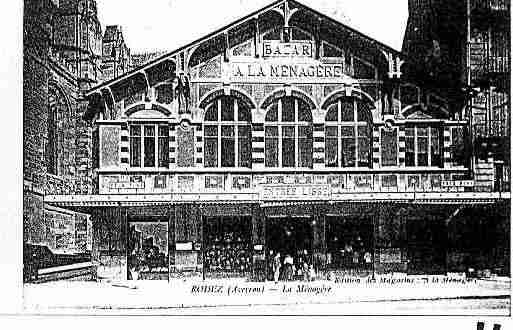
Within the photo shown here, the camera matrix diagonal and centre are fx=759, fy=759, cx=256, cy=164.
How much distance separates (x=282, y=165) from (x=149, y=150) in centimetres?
102

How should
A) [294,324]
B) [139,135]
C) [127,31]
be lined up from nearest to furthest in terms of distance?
[294,324]
[127,31]
[139,135]

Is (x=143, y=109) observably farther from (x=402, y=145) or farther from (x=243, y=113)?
(x=402, y=145)

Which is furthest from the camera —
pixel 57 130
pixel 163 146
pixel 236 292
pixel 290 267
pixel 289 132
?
pixel 163 146

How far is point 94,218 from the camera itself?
5.52m

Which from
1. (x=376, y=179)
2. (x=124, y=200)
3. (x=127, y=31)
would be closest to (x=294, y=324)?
(x=376, y=179)

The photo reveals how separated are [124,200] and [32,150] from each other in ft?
2.55

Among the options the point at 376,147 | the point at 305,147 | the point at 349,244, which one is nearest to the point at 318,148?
the point at 305,147

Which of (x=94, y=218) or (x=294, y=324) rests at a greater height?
(x=94, y=218)

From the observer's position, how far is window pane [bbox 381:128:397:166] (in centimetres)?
552

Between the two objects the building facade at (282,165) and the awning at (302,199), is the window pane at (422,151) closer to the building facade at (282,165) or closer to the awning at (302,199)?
the building facade at (282,165)

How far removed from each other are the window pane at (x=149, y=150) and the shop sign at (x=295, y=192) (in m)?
0.88

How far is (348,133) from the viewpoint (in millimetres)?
5590

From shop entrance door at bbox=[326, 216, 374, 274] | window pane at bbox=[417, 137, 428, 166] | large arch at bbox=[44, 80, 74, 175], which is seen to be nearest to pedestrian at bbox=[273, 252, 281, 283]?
shop entrance door at bbox=[326, 216, 374, 274]

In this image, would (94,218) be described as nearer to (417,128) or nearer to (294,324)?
(294,324)
